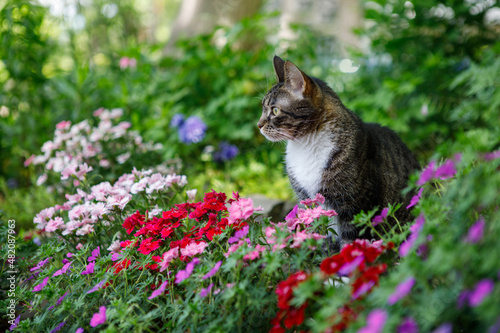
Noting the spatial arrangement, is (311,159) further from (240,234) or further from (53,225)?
(53,225)

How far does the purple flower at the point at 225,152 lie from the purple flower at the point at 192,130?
40 cm

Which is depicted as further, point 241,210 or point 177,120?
point 177,120

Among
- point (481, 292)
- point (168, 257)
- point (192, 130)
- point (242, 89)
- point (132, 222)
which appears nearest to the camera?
point (481, 292)

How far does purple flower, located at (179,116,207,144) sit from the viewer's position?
3.70 meters

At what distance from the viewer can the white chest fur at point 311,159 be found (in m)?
2.07

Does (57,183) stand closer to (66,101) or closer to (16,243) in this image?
(16,243)

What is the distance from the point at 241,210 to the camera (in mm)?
1601

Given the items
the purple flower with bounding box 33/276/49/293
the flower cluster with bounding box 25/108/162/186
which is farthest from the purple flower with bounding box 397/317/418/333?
the flower cluster with bounding box 25/108/162/186

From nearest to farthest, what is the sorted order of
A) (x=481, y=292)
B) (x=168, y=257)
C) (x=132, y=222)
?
(x=481, y=292) < (x=168, y=257) < (x=132, y=222)

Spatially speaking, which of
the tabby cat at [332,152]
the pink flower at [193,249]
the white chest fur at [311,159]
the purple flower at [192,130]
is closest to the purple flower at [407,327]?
the pink flower at [193,249]

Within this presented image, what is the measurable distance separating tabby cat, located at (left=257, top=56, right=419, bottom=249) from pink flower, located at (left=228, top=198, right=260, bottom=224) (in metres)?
0.61

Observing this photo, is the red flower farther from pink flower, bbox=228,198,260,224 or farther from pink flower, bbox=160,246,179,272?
pink flower, bbox=228,198,260,224

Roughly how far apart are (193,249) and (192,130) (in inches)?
90.1

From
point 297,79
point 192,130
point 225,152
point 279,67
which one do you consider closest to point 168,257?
point 297,79
